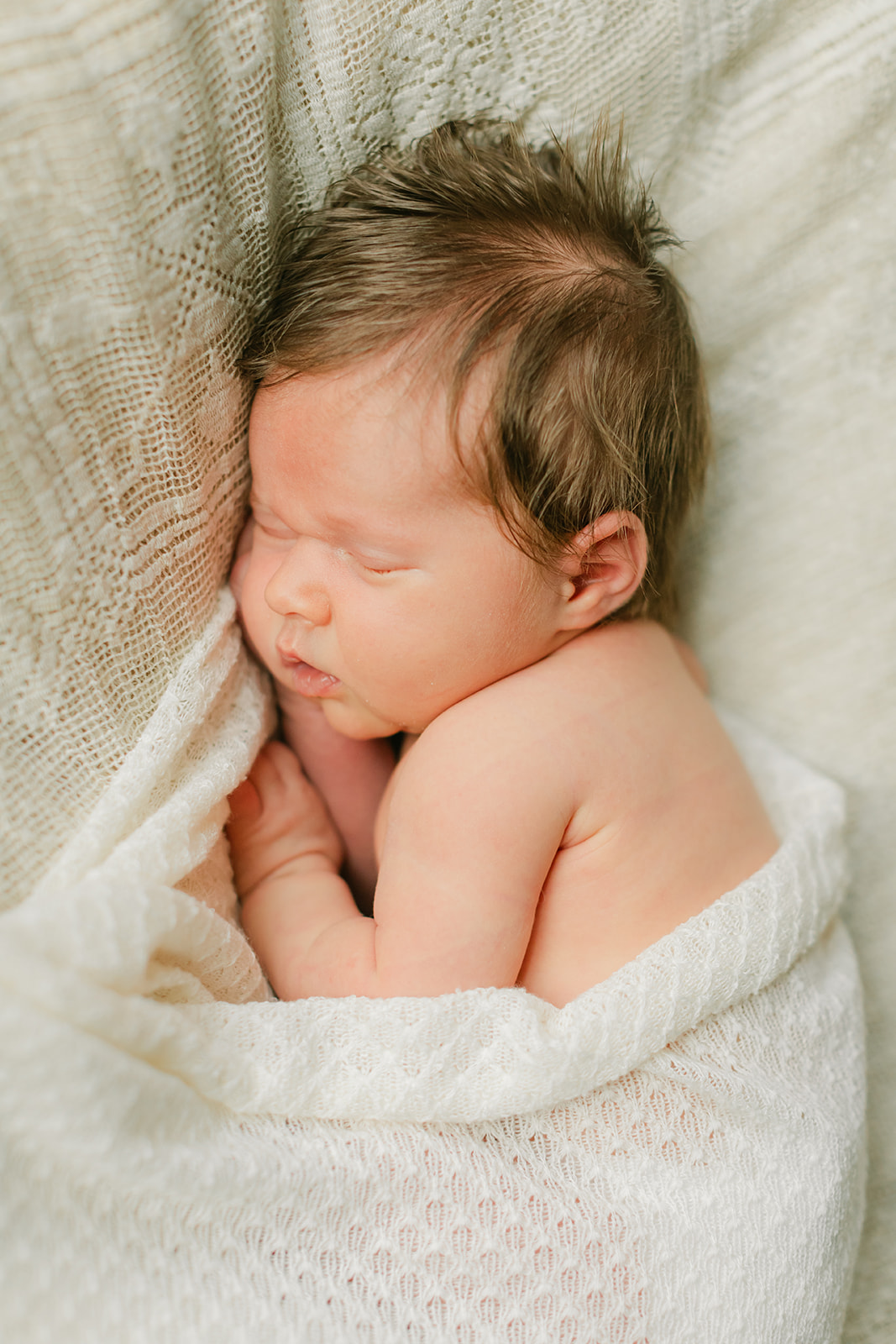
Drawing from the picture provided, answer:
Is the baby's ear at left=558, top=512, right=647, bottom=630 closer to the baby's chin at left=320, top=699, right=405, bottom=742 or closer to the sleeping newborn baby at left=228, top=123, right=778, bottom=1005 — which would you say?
the sleeping newborn baby at left=228, top=123, right=778, bottom=1005

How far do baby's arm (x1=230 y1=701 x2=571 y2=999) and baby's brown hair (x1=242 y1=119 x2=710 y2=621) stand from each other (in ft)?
0.63

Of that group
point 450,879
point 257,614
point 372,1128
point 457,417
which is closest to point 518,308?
point 457,417

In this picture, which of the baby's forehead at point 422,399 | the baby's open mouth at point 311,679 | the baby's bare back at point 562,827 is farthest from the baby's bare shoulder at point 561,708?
the baby's forehead at point 422,399

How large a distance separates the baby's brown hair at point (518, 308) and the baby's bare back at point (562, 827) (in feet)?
0.49

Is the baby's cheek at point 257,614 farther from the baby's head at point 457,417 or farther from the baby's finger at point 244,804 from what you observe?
the baby's finger at point 244,804

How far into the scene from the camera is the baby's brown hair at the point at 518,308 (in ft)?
2.70

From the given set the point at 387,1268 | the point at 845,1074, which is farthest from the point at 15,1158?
the point at 845,1074

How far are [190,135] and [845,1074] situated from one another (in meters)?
1.00

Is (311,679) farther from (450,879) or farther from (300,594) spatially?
(450,879)

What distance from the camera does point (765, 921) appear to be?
0.92 meters

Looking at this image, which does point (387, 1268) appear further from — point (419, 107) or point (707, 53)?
point (707, 53)

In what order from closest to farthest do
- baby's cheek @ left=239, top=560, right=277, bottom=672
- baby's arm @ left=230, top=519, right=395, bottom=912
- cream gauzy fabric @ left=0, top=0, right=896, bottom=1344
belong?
cream gauzy fabric @ left=0, top=0, right=896, bottom=1344 < baby's cheek @ left=239, top=560, right=277, bottom=672 < baby's arm @ left=230, top=519, right=395, bottom=912

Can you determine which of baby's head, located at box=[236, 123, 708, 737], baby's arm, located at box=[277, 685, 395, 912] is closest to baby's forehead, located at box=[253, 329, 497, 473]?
baby's head, located at box=[236, 123, 708, 737]

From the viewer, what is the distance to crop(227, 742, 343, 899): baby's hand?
39.4 inches
